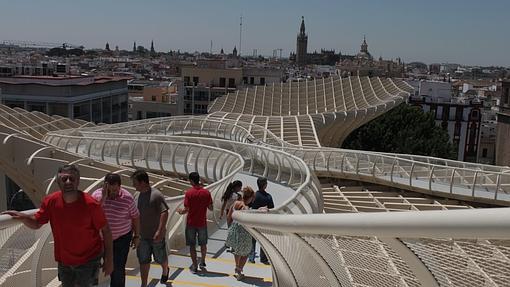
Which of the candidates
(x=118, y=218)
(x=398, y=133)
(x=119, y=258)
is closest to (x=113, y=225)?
(x=118, y=218)

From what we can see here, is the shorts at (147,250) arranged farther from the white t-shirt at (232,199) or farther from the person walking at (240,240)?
the white t-shirt at (232,199)

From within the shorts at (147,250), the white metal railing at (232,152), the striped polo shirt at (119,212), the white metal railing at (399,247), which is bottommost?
the white metal railing at (232,152)

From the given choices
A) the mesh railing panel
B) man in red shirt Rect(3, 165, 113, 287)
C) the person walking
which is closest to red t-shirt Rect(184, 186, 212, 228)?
the person walking

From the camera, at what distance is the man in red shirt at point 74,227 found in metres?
3.96

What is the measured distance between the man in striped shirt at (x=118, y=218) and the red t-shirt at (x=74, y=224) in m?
0.64

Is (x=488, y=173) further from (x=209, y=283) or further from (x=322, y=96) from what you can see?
(x=322, y=96)

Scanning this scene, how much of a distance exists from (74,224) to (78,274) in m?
0.44

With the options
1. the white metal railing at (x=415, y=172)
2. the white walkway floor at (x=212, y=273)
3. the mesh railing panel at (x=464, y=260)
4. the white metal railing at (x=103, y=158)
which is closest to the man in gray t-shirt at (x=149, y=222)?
the white walkway floor at (x=212, y=273)

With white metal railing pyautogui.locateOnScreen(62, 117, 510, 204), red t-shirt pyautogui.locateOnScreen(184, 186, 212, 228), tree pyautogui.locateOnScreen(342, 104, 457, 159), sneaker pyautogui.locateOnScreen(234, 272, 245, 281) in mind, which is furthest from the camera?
tree pyautogui.locateOnScreen(342, 104, 457, 159)

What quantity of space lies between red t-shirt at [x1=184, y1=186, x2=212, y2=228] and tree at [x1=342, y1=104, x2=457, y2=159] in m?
32.3

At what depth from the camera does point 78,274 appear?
4227 mm

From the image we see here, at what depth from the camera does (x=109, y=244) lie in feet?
14.1

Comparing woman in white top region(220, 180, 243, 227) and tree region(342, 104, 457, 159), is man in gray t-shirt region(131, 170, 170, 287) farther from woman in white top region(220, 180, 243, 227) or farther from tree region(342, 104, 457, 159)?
tree region(342, 104, 457, 159)

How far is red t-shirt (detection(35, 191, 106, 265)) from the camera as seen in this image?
4020 mm
